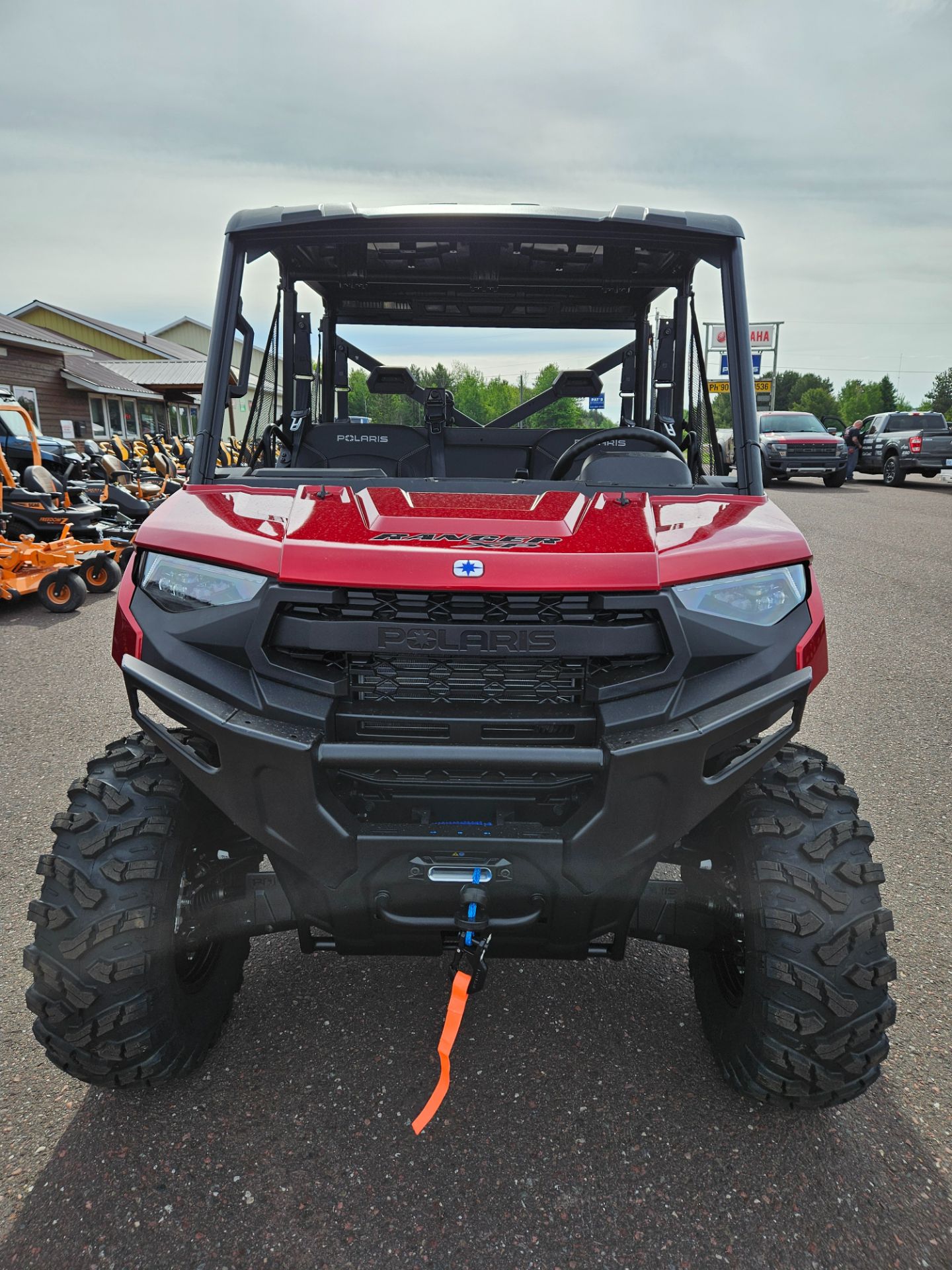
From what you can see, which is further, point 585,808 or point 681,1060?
point 681,1060

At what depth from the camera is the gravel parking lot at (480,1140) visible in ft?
6.10

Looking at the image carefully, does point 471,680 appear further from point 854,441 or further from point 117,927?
point 854,441

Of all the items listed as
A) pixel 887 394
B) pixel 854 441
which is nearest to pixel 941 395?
pixel 887 394

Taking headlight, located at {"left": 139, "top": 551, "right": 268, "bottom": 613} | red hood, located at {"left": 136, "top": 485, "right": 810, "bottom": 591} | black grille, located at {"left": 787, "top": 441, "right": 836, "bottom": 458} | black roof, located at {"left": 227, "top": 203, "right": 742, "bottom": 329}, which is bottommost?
black grille, located at {"left": 787, "top": 441, "right": 836, "bottom": 458}

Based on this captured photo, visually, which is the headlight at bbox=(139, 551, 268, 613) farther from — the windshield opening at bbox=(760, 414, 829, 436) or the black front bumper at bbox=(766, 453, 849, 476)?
the windshield opening at bbox=(760, 414, 829, 436)

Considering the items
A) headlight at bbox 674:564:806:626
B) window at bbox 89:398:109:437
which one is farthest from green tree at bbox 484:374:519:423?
window at bbox 89:398:109:437

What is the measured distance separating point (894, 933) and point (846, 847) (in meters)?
1.26

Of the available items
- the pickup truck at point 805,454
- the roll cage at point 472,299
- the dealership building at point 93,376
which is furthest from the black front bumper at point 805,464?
the roll cage at point 472,299

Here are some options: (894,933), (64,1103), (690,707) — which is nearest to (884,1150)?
(894,933)

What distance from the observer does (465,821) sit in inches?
77.1

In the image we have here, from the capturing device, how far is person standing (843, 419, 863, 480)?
24.2m

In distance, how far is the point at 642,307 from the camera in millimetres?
3959

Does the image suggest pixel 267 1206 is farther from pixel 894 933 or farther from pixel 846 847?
pixel 894 933

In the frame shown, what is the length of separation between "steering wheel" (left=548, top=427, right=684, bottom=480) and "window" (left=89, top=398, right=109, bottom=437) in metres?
35.5
